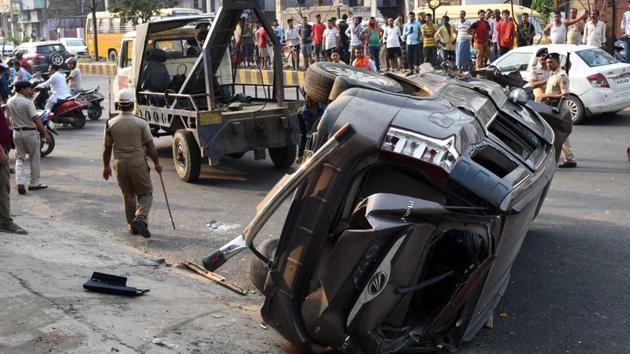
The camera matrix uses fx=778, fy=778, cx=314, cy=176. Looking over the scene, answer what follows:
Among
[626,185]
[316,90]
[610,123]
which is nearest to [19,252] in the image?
[316,90]

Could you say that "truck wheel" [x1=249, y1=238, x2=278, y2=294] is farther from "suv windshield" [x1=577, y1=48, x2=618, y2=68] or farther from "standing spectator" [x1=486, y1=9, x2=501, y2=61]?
"standing spectator" [x1=486, y1=9, x2=501, y2=61]

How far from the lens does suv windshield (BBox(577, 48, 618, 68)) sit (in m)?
15.1

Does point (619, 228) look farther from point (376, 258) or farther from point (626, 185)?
point (376, 258)

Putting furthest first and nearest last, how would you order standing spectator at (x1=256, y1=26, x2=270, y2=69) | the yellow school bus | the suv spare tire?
the yellow school bus, standing spectator at (x1=256, y1=26, x2=270, y2=69), the suv spare tire

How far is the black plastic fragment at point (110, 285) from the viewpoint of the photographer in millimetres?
5957

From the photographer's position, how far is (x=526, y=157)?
19.8 feet

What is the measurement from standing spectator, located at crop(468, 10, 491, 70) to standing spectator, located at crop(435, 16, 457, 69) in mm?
659

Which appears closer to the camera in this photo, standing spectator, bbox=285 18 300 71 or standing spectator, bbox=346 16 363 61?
standing spectator, bbox=346 16 363 61

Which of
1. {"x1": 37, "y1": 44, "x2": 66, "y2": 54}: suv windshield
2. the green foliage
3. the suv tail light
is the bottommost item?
the suv tail light

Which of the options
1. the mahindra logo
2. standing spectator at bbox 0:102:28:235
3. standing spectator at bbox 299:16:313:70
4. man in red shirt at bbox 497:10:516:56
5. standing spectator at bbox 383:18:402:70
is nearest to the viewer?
the mahindra logo

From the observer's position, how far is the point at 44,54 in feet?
124

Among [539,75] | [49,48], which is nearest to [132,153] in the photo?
[539,75]

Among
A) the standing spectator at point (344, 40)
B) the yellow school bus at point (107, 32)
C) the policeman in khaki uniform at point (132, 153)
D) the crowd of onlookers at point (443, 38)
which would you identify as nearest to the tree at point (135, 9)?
the yellow school bus at point (107, 32)

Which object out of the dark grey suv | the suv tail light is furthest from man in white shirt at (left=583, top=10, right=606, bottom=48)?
the dark grey suv
